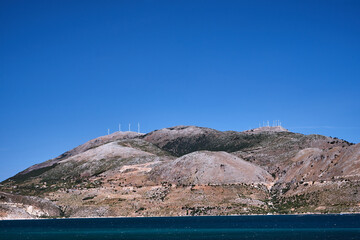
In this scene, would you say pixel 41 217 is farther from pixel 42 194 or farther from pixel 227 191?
pixel 227 191

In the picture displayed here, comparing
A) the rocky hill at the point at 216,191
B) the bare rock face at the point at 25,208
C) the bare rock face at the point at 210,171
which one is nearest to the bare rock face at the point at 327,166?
the rocky hill at the point at 216,191

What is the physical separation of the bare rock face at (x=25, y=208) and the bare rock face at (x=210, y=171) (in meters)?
46.6

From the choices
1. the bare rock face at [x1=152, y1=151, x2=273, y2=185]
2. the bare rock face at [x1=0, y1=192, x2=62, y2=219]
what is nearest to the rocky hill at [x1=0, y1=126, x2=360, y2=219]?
the bare rock face at [x1=152, y1=151, x2=273, y2=185]

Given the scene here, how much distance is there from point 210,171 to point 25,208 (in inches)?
2585

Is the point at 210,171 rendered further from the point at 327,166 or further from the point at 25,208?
the point at 25,208

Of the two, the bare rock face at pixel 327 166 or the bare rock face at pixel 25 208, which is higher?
the bare rock face at pixel 327 166

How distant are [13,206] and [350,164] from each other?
101462 millimetres

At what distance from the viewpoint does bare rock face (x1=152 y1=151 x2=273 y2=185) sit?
524 ft

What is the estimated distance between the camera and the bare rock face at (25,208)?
12744 cm

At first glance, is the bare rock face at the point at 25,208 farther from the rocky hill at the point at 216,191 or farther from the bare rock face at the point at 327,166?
the bare rock face at the point at 327,166

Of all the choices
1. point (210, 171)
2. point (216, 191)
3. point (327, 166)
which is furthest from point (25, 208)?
point (327, 166)

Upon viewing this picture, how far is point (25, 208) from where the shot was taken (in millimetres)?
132875

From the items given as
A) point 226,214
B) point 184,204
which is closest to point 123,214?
point 184,204

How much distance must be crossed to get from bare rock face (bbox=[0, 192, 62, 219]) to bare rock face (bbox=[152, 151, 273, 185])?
1836 inches
